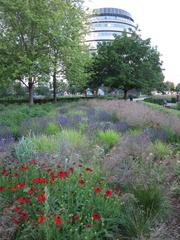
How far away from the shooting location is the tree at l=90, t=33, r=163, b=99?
2692 cm

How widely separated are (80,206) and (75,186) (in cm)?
26

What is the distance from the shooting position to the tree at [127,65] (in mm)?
26922

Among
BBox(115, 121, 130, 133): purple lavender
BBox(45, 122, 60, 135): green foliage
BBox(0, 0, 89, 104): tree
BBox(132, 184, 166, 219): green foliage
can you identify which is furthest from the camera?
BBox(0, 0, 89, 104): tree

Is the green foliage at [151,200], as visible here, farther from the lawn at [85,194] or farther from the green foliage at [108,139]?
the green foliage at [108,139]

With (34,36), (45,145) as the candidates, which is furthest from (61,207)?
(34,36)

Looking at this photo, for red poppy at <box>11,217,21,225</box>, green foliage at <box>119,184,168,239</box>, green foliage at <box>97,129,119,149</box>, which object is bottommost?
green foliage at <box>119,184,168,239</box>

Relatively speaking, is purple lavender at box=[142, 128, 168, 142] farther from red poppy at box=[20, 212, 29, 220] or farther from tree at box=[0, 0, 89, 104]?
tree at box=[0, 0, 89, 104]

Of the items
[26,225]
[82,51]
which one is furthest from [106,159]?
[82,51]

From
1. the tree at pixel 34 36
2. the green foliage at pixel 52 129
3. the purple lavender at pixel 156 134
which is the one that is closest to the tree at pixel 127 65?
the tree at pixel 34 36

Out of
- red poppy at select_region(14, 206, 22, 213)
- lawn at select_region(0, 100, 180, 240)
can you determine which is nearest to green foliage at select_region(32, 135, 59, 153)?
lawn at select_region(0, 100, 180, 240)

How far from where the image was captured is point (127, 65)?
2659 cm

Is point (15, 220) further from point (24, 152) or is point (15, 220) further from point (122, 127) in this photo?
point (122, 127)

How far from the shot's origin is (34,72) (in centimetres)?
1962

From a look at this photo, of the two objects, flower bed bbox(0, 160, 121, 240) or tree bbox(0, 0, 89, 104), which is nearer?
flower bed bbox(0, 160, 121, 240)
